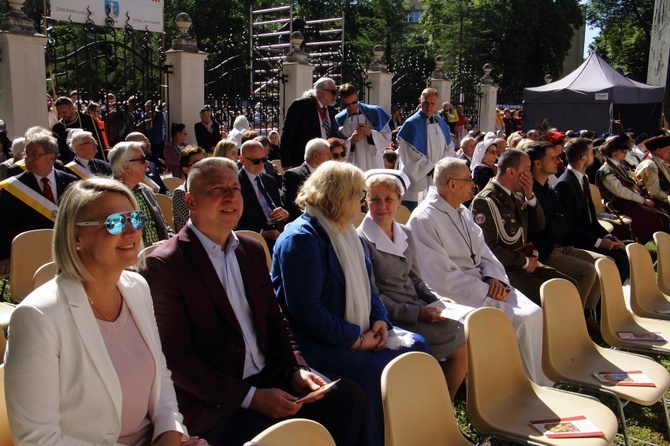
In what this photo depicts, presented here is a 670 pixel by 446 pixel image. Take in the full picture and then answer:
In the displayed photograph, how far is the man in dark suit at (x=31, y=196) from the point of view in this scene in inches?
200

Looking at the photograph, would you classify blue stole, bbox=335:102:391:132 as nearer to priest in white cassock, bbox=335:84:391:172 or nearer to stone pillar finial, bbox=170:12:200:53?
priest in white cassock, bbox=335:84:391:172

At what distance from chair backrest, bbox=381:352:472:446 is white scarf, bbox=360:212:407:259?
139 centimetres

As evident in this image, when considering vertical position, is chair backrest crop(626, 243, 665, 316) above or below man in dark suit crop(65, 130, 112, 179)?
below

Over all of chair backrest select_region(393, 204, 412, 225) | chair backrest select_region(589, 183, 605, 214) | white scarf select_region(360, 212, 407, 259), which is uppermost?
white scarf select_region(360, 212, 407, 259)

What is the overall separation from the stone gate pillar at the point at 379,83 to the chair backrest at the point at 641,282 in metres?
10.2

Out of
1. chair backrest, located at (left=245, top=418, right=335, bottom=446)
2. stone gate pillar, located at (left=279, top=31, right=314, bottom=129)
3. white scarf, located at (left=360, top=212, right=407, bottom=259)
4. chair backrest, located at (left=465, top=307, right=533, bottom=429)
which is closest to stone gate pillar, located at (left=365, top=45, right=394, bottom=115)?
stone gate pillar, located at (left=279, top=31, right=314, bottom=129)

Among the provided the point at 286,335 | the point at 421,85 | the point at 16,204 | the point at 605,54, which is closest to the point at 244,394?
the point at 286,335

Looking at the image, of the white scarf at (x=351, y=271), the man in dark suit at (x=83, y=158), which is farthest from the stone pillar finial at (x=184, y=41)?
the white scarf at (x=351, y=271)

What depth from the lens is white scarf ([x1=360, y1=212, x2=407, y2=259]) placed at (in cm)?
404

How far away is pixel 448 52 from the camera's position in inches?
1465

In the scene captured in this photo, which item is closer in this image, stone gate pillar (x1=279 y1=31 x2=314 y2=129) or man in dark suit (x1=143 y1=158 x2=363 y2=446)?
man in dark suit (x1=143 y1=158 x2=363 y2=446)

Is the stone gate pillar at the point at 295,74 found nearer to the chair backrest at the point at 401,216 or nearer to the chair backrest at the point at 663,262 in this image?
the chair backrest at the point at 401,216

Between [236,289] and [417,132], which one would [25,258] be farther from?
[417,132]

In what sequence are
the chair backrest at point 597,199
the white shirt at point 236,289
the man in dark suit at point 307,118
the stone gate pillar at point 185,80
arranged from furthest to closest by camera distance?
the stone gate pillar at point 185,80
the chair backrest at point 597,199
the man in dark suit at point 307,118
the white shirt at point 236,289
